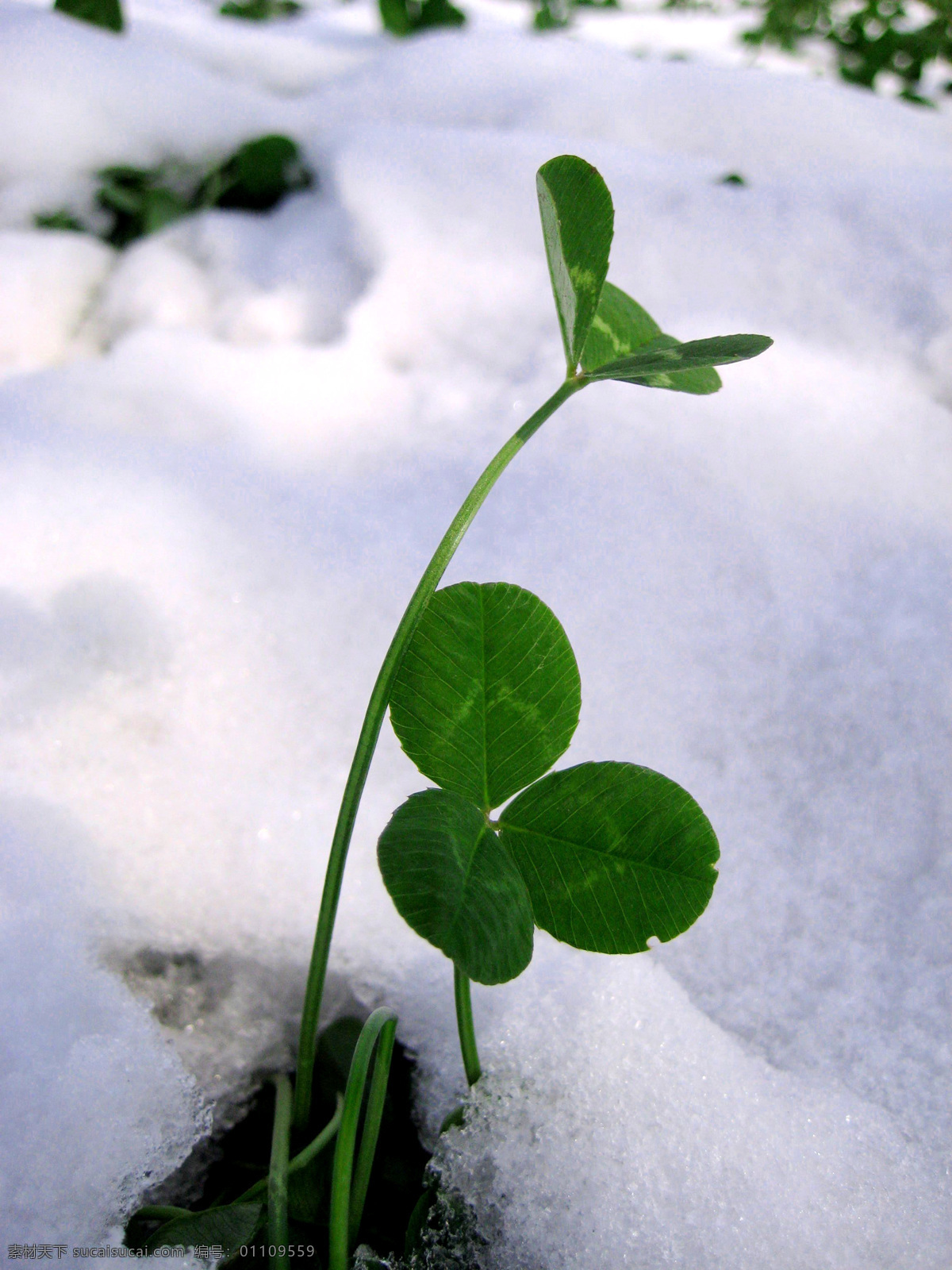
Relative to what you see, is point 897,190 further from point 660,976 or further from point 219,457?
point 660,976

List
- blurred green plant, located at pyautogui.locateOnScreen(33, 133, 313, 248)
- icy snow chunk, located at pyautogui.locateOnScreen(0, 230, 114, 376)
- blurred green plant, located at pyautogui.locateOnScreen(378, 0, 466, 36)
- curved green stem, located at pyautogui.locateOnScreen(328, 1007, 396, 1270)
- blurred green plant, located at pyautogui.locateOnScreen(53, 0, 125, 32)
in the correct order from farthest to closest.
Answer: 1. blurred green plant, located at pyautogui.locateOnScreen(378, 0, 466, 36)
2. blurred green plant, located at pyautogui.locateOnScreen(53, 0, 125, 32)
3. blurred green plant, located at pyautogui.locateOnScreen(33, 133, 313, 248)
4. icy snow chunk, located at pyautogui.locateOnScreen(0, 230, 114, 376)
5. curved green stem, located at pyautogui.locateOnScreen(328, 1007, 396, 1270)

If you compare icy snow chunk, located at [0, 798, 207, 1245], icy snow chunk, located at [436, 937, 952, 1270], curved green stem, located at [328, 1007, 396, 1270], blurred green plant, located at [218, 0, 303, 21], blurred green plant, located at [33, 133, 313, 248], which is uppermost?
blurred green plant, located at [218, 0, 303, 21]

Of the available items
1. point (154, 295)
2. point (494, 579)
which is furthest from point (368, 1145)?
point (154, 295)

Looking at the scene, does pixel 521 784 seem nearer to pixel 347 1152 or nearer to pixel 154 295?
pixel 347 1152

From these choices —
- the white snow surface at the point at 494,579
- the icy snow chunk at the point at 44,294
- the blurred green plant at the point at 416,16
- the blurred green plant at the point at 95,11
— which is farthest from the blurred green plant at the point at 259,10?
the icy snow chunk at the point at 44,294

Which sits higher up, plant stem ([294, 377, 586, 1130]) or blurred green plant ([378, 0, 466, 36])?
blurred green plant ([378, 0, 466, 36])

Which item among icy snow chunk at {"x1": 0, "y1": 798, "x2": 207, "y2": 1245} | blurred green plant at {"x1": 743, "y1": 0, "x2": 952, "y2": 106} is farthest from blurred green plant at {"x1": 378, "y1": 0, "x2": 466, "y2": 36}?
icy snow chunk at {"x1": 0, "y1": 798, "x2": 207, "y2": 1245}

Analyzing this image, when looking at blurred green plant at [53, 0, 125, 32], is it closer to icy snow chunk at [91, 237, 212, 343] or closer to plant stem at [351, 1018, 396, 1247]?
icy snow chunk at [91, 237, 212, 343]
